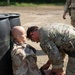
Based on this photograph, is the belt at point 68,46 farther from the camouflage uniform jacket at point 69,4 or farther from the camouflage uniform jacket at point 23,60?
the camouflage uniform jacket at point 69,4

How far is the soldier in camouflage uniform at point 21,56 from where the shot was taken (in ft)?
13.6

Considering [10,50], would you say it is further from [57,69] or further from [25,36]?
[57,69]

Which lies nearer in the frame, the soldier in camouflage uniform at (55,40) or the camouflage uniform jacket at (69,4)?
the soldier in camouflage uniform at (55,40)

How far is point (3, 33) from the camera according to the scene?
166 inches

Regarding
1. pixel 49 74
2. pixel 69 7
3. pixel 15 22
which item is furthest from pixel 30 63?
pixel 69 7

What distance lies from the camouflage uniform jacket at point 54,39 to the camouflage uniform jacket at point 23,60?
352 millimetres

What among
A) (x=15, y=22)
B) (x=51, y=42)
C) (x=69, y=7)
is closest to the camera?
(x=51, y=42)

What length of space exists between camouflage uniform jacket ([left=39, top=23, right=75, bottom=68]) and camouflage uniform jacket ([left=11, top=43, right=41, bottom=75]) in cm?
35

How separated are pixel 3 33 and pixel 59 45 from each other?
2.63ft

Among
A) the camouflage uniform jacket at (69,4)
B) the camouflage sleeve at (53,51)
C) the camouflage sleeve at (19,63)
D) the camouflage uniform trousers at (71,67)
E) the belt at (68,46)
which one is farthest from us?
the camouflage uniform jacket at (69,4)

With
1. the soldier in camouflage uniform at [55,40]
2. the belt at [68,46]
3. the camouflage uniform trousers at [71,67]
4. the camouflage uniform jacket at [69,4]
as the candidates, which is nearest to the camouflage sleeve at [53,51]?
the soldier in camouflage uniform at [55,40]

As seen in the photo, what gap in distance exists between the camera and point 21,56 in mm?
4117

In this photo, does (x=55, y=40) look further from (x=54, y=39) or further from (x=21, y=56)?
(x=21, y=56)

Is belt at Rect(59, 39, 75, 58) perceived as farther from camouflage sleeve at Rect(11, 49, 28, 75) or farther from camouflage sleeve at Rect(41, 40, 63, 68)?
camouflage sleeve at Rect(11, 49, 28, 75)
